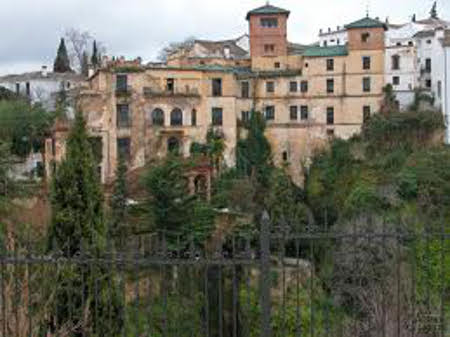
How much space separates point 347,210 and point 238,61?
55.6 feet

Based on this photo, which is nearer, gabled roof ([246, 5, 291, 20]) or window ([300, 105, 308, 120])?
window ([300, 105, 308, 120])

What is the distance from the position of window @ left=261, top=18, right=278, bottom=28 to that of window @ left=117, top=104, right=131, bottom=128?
36.1 ft

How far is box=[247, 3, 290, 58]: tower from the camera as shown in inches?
1656

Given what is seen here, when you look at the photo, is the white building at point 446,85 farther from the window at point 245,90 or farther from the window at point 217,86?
the window at point 217,86

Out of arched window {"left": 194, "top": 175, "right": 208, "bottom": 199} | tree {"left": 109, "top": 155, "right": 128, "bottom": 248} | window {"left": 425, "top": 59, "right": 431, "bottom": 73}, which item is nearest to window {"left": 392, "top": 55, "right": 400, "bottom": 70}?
window {"left": 425, "top": 59, "right": 431, "bottom": 73}

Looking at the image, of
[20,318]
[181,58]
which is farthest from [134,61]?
[20,318]

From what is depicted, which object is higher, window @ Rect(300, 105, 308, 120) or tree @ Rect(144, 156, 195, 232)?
window @ Rect(300, 105, 308, 120)

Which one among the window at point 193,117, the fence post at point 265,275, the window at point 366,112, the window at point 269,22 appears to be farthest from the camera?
the window at point 269,22

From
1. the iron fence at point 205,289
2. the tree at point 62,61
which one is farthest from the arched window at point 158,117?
the tree at point 62,61

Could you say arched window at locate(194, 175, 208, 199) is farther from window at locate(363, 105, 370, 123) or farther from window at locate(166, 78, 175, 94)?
window at locate(363, 105, 370, 123)

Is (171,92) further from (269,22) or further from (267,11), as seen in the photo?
(267,11)

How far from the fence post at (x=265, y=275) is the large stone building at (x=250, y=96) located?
29317 millimetres

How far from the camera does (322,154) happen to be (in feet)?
128

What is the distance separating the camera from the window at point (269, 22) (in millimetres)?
42312
